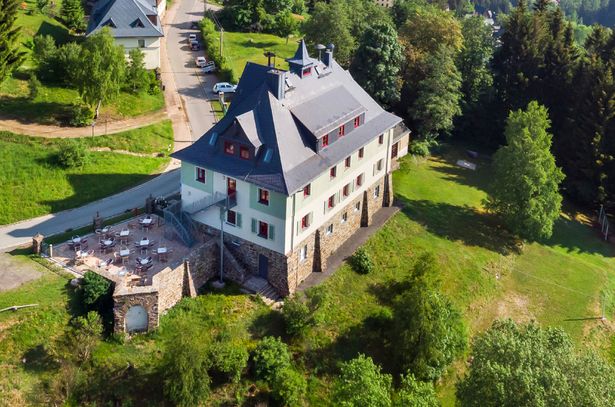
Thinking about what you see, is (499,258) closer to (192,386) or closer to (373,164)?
(373,164)

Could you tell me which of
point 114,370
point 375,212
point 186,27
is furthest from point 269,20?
point 114,370

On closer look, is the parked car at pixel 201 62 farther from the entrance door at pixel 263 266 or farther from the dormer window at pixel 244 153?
the entrance door at pixel 263 266

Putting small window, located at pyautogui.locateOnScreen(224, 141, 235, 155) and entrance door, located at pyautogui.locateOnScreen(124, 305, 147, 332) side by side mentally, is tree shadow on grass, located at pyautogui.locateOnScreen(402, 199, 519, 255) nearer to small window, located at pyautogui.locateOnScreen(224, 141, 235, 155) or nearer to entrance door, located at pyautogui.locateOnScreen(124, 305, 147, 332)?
small window, located at pyautogui.locateOnScreen(224, 141, 235, 155)

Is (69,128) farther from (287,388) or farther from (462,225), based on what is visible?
(462,225)

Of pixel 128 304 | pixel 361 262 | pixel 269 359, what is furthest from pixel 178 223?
pixel 361 262

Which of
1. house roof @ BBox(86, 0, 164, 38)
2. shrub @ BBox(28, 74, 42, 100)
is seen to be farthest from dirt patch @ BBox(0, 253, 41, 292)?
house roof @ BBox(86, 0, 164, 38)
